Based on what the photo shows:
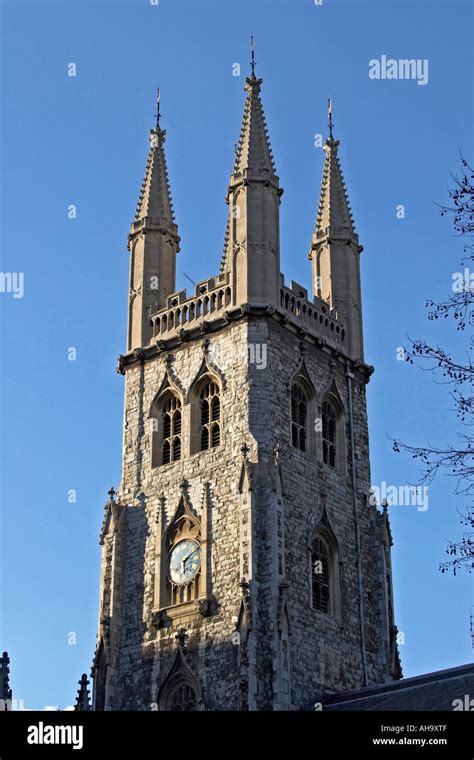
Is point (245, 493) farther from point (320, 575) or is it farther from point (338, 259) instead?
point (338, 259)

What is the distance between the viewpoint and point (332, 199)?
46875 millimetres

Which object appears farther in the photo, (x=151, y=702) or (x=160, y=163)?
(x=160, y=163)

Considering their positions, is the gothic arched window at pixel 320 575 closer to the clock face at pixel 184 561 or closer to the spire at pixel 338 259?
the clock face at pixel 184 561

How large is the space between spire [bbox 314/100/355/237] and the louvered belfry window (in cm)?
1201

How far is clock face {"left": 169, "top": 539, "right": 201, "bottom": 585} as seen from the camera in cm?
3825

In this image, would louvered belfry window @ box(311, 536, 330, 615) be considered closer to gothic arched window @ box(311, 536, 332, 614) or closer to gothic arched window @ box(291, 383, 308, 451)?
gothic arched window @ box(311, 536, 332, 614)

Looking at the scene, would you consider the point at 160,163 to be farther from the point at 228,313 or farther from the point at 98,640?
the point at 98,640

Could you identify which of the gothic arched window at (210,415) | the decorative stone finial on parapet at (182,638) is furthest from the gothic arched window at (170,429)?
the decorative stone finial on parapet at (182,638)

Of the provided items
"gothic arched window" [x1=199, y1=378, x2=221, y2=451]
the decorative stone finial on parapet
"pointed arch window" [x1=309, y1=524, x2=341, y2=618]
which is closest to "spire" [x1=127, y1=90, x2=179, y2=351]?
"gothic arched window" [x1=199, y1=378, x2=221, y2=451]

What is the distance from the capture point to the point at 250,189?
42375mm
